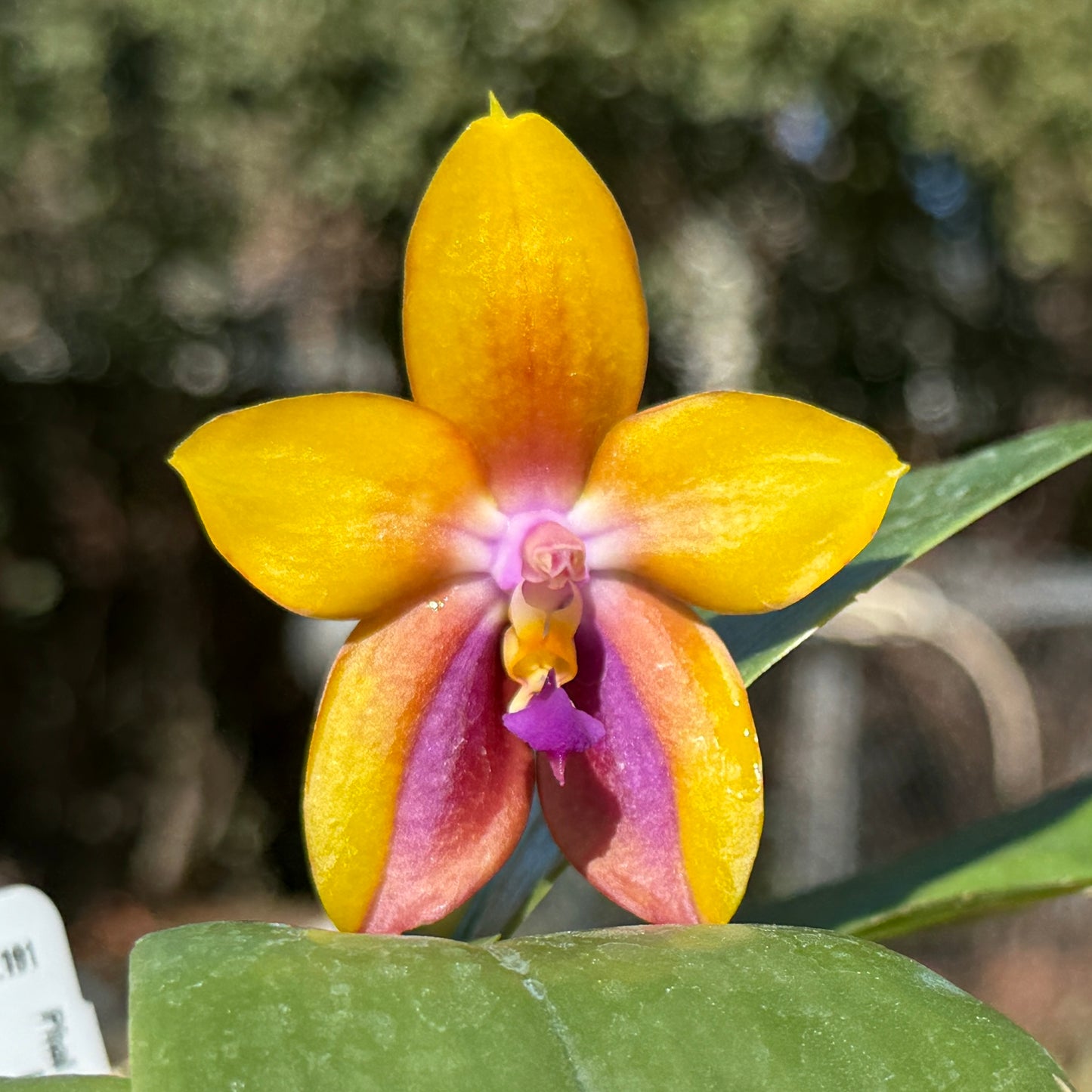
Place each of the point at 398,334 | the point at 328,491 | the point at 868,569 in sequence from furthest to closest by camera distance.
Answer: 1. the point at 398,334
2. the point at 868,569
3. the point at 328,491

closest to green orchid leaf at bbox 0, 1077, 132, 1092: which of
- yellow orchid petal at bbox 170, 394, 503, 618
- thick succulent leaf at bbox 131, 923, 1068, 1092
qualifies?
thick succulent leaf at bbox 131, 923, 1068, 1092

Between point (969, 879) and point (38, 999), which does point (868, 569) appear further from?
point (38, 999)

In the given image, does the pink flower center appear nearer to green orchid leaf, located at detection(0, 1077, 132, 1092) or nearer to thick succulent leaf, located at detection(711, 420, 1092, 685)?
thick succulent leaf, located at detection(711, 420, 1092, 685)

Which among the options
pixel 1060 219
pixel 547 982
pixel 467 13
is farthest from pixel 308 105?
pixel 547 982

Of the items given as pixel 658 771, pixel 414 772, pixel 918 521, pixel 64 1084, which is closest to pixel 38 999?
pixel 64 1084

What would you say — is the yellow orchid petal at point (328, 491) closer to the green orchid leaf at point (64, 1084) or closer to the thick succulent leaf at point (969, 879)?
the green orchid leaf at point (64, 1084)

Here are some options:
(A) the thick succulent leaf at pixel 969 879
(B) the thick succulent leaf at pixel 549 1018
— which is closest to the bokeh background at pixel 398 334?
(A) the thick succulent leaf at pixel 969 879

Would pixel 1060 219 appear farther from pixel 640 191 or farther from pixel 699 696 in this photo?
pixel 699 696
